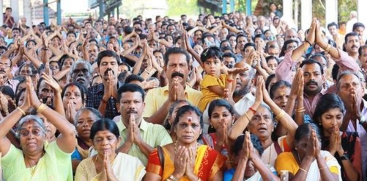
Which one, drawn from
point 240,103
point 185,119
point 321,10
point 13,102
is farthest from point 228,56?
point 321,10

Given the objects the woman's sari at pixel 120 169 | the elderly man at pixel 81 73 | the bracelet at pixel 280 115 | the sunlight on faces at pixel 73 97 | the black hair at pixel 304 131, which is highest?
the elderly man at pixel 81 73

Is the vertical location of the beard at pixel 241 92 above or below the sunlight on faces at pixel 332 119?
above

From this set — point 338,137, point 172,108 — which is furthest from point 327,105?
point 172,108

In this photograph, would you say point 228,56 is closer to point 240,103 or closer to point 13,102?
point 240,103

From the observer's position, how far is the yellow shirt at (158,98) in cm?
542

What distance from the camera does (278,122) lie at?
4.73 metres

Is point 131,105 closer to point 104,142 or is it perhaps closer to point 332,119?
point 104,142

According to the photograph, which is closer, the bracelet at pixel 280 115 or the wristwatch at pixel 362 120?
the bracelet at pixel 280 115

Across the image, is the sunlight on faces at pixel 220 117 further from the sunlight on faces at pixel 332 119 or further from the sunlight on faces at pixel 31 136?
the sunlight on faces at pixel 31 136

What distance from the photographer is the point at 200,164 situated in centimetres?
420

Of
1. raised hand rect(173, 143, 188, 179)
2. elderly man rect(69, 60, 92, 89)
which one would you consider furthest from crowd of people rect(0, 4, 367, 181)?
elderly man rect(69, 60, 92, 89)

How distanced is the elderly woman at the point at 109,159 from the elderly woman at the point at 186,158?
Answer: 0.09m

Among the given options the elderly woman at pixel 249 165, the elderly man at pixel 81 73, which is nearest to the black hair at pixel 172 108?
the elderly woman at pixel 249 165

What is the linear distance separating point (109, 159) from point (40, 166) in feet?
1.31
